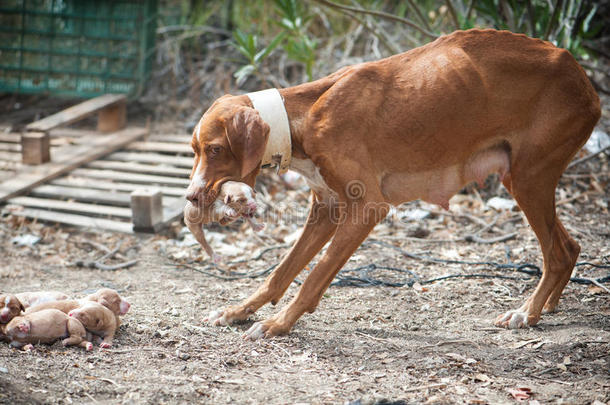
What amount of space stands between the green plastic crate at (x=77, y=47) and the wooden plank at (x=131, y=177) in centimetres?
189

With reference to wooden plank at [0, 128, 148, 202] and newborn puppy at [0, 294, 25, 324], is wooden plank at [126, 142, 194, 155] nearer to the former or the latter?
wooden plank at [0, 128, 148, 202]

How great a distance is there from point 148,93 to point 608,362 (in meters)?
7.11

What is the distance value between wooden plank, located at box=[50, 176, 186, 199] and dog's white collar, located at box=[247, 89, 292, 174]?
283cm

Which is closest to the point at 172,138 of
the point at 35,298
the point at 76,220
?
the point at 76,220

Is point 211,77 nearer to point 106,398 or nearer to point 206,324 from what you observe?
point 206,324

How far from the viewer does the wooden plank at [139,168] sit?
245 inches

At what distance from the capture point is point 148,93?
8586 mm

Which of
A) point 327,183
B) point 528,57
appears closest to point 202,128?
point 327,183

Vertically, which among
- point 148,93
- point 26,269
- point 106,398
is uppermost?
point 148,93

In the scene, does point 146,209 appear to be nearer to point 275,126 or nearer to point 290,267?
point 290,267

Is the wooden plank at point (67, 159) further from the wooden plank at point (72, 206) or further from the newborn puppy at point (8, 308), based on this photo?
the newborn puppy at point (8, 308)

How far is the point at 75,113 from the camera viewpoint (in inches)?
272

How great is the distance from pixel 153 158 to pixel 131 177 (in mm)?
497

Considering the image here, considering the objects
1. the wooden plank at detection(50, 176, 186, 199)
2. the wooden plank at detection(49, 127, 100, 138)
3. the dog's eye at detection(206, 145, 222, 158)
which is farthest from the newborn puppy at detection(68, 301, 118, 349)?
the wooden plank at detection(49, 127, 100, 138)
